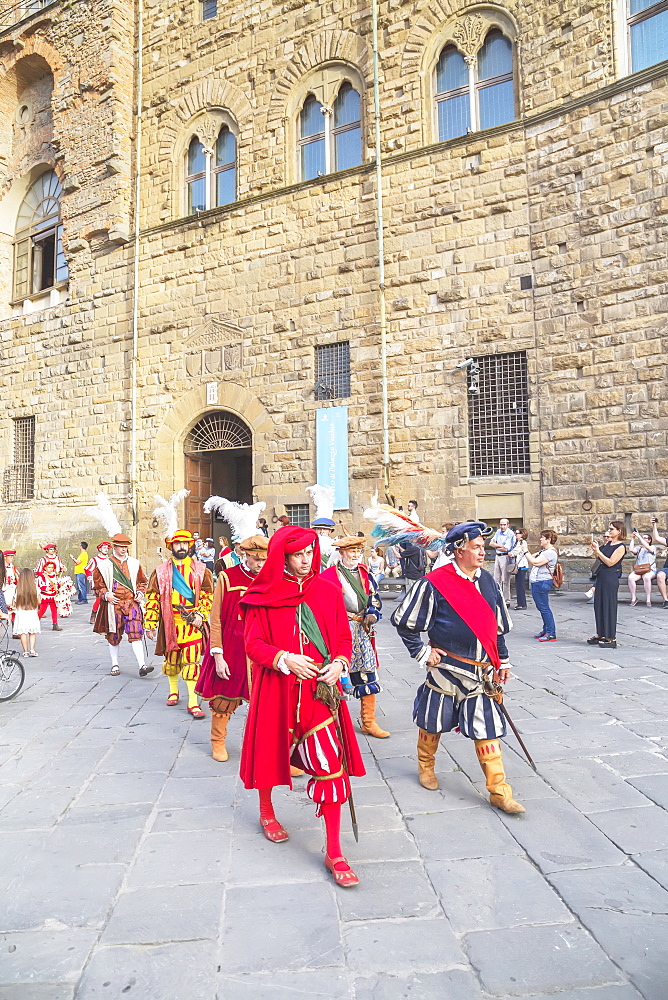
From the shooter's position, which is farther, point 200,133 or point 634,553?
point 200,133

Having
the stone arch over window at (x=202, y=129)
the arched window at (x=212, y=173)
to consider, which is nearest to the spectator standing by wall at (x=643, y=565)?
the stone arch over window at (x=202, y=129)

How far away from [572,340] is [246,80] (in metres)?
10.3

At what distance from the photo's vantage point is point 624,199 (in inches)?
451

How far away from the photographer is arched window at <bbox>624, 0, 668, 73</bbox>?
11305 millimetres

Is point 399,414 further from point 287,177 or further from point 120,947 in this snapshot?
point 120,947

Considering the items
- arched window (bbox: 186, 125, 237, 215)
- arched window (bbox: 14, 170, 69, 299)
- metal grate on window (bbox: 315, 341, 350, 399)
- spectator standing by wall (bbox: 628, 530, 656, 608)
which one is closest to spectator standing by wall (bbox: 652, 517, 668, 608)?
spectator standing by wall (bbox: 628, 530, 656, 608)

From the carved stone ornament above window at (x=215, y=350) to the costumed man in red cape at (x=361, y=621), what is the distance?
1085 centimetres

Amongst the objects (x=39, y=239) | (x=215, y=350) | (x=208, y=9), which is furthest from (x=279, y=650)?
(x=39, y=239)

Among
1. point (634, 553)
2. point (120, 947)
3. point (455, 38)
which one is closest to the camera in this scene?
point (120, 947)

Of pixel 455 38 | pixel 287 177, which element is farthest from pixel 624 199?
pixel 287 177

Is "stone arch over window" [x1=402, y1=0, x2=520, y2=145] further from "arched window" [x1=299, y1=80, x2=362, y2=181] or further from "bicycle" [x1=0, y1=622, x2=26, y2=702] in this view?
"bicycle" [x1=0, y1=622, x2=26, y2=702]

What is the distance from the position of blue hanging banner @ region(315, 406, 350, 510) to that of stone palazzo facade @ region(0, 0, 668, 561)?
205mm

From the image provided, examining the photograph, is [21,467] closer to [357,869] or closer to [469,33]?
[469,33]

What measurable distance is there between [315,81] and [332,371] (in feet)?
22.1
